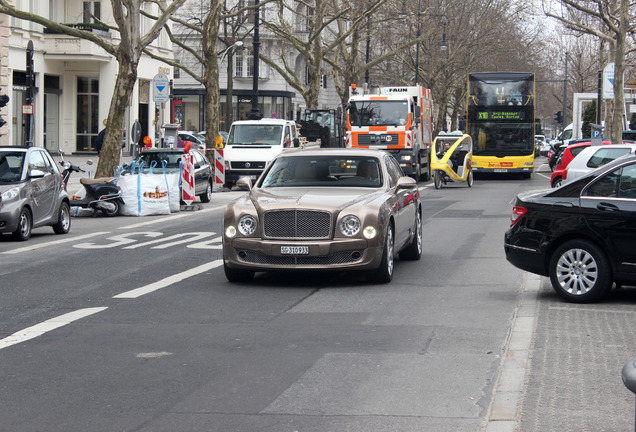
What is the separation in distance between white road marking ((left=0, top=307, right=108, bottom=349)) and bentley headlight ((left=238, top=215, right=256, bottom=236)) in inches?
77.8

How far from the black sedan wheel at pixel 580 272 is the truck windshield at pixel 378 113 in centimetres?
2593

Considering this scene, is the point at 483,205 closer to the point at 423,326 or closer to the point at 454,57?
the point at 423,326

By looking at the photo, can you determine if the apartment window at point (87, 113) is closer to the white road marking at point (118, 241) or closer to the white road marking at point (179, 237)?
the white road marking at point (118, 241)

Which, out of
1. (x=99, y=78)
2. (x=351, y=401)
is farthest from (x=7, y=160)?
(x=99, y=78)

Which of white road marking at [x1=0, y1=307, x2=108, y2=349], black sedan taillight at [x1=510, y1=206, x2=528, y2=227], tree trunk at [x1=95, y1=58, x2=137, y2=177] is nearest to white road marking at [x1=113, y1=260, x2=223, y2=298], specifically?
white road marking at [x1=0, y1=307, x2=108, y2=349]

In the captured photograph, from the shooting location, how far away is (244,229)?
446 inches

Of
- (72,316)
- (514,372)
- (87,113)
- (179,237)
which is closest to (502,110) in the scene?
(87,113)

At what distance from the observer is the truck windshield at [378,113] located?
118ft

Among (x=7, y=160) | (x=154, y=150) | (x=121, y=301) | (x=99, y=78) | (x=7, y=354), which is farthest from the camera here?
(x=99, y=78)

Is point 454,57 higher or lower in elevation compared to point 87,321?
higher

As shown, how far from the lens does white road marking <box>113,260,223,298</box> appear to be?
35.8 feet

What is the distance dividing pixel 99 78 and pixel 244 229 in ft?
138

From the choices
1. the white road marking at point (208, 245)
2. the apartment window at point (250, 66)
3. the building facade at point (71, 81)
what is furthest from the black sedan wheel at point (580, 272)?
the apartment window at point (250, 66)

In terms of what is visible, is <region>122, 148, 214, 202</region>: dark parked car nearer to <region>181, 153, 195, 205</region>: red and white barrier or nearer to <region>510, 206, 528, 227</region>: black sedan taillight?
<region>181, 153, 195, 205</region>: red and white barrier
